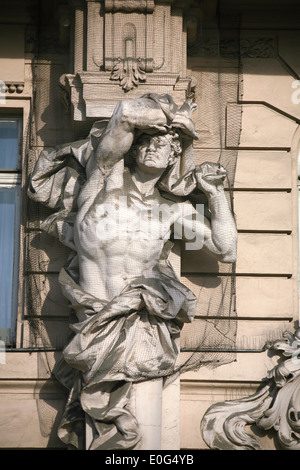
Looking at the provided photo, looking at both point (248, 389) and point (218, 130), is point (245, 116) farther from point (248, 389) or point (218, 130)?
point (248, 389)

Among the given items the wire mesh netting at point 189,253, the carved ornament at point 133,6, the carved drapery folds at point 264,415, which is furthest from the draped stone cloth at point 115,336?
the carved ornament at point 133,6

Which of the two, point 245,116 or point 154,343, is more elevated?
point 245,116

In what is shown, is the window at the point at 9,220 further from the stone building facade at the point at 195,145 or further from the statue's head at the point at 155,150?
the statue's head at the point at 155,150

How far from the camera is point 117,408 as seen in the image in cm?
1247

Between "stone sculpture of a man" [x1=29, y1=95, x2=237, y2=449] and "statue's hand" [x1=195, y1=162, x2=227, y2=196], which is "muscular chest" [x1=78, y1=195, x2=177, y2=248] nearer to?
"stone sculpture of a man" [x1=29, y1=95, x2=237, y2=449]

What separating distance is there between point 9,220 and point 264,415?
295 cm

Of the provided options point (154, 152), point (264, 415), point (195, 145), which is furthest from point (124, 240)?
point (264, 415)

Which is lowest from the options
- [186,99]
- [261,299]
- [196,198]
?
[261,299]

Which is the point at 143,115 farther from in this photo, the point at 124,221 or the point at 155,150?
the point at 124,221

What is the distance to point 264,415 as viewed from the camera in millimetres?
13078

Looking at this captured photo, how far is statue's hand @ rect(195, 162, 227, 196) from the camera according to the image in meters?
13.3

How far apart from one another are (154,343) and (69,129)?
2306 mm

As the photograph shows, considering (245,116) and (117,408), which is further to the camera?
(245,116)

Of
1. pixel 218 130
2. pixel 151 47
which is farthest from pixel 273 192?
pixel 151 47
